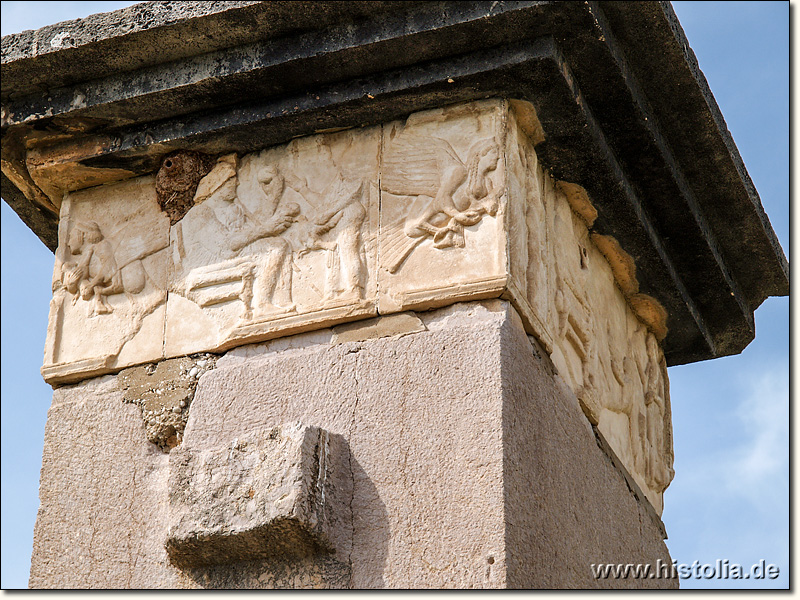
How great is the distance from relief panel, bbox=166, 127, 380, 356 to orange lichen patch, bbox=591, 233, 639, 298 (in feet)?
3.64

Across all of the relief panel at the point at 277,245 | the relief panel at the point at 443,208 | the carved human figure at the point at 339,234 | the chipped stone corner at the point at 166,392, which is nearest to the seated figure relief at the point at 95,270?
the relief panel at the point at 277,245

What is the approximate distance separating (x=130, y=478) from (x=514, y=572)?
1385 mm

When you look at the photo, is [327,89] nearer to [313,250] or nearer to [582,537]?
[313,250]

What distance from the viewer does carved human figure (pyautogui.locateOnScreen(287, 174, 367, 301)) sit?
13.5 ft

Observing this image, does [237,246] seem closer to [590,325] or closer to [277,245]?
[277,245]

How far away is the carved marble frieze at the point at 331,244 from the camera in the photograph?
4.08 m

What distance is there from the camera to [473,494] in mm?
3625

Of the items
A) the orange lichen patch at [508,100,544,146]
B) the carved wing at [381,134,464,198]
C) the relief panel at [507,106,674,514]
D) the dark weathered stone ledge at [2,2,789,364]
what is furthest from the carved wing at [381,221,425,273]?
the orange lichen patch at [508,100,544,146]

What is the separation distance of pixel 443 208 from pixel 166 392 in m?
1.13

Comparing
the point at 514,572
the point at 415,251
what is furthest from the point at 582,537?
the point at 415,251

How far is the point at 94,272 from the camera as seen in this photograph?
457 cm

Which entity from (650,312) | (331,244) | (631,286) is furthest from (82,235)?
(650,312)

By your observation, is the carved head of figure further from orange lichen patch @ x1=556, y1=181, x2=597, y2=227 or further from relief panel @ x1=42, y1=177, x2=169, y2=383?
orange lichen patch @ x1=556, y1=181, x2=597, y2=227

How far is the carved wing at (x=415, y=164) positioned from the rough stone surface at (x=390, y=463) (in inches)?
19.2
